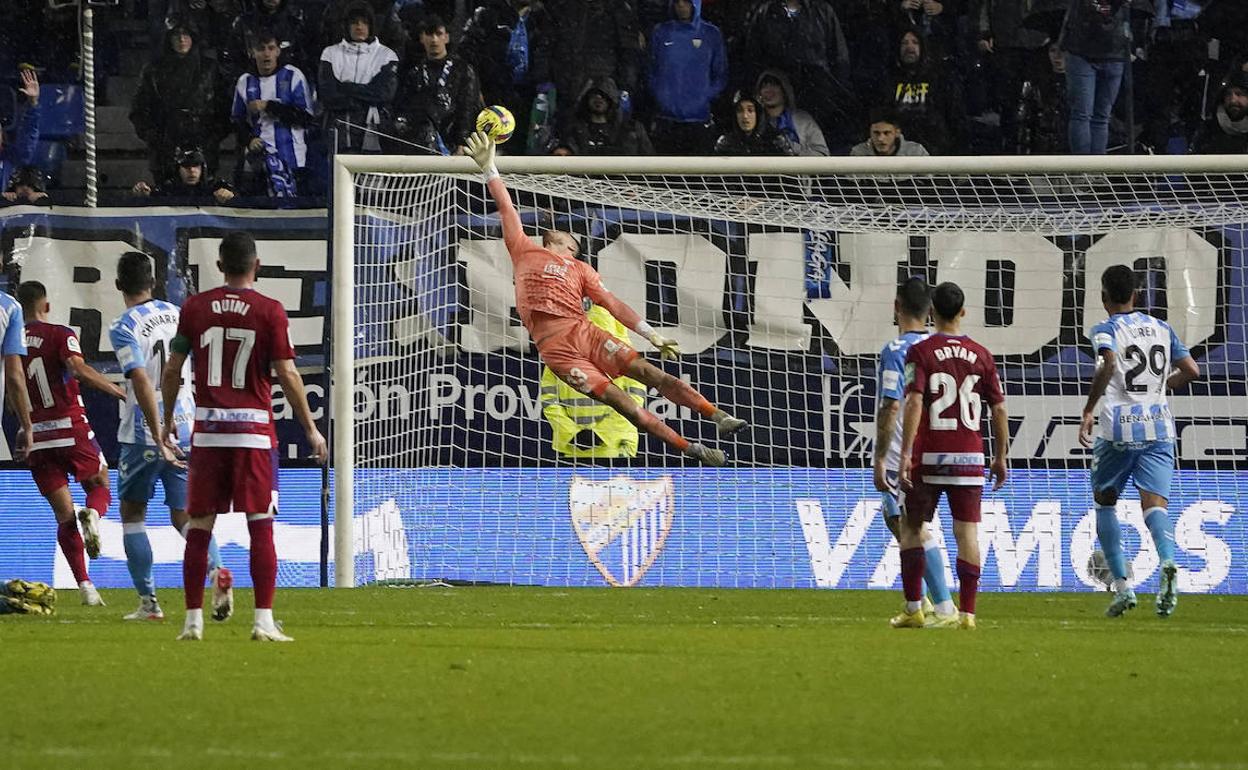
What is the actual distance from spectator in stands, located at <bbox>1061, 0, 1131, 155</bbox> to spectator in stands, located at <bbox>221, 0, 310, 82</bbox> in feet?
Result: 23.6

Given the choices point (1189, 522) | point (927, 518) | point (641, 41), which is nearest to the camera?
point (927, 518)

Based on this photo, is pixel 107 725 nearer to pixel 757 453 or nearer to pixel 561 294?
pixel 561 294

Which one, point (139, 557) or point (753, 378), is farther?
point (753, 378)

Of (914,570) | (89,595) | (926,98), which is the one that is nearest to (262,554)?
(914,570)

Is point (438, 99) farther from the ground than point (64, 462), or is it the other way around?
point (438, 99)

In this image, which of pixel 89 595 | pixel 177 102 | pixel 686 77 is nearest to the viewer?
pixel 89 595

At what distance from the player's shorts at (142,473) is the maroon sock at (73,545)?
1.12 metres

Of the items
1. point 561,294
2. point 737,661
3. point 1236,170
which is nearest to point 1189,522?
point 1236,170

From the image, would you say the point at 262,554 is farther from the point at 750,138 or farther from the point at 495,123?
the point at 750,138

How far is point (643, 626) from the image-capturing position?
10078 millimetres

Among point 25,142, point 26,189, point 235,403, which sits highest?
point 25,142

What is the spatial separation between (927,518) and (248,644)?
3565 mm

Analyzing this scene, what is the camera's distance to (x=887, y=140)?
15.9m

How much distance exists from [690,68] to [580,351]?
Result: 6046mm
